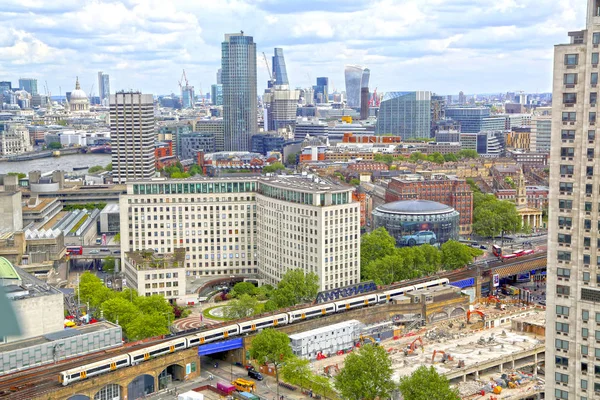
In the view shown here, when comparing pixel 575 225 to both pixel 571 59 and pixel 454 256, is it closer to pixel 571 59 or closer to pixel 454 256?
pixel 571 59

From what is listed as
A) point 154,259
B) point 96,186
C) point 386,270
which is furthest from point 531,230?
point 96,186

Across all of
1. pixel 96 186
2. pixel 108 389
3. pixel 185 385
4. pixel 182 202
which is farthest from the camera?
pixel 96 186

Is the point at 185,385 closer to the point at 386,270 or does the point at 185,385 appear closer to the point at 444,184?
the point at 386,270

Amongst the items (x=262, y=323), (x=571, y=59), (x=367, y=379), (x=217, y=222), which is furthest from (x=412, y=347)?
(x=217, y=222)

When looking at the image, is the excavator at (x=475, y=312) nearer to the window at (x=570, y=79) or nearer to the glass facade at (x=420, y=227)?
the glass facade at (x=420, y=227)

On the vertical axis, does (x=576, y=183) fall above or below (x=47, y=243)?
above

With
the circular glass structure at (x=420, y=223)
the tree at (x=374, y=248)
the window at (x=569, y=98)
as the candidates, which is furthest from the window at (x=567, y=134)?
the circular glass structure at (x=420, y=223)
